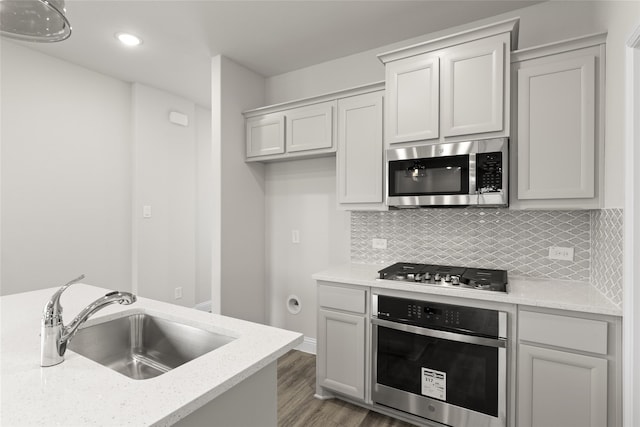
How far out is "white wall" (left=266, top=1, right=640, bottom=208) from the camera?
1.56 meters

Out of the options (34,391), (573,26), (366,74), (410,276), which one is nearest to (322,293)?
(410,276)

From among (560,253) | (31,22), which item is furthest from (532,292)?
(31,22)

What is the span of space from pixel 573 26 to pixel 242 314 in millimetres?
3330

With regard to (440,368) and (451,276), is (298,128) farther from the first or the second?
(440,368)

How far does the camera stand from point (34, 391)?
810mm

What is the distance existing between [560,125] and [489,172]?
16.9 inches

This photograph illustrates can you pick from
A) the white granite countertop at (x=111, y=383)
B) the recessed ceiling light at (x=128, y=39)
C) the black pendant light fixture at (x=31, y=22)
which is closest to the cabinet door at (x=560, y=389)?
the white granite countertop at (x=111, y=383)

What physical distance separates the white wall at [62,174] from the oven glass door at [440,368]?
2887 mm

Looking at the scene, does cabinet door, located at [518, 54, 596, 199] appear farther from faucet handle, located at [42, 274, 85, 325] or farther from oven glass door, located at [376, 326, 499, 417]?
faucet handle, located at [42, 274, 85, 325]

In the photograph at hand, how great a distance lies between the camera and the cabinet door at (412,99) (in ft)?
7.02

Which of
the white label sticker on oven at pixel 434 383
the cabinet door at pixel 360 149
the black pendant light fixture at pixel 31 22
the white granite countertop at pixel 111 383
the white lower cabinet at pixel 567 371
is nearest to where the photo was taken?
A: the white granite countertop at pixel 111 383

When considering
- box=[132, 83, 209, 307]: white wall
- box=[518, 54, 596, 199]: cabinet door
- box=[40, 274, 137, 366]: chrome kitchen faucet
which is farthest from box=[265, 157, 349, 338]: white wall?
box=[40, 274, 137, 366]: chrome kitchen faucet

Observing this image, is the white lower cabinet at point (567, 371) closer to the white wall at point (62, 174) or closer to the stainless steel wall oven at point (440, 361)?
the stainless steel wall oven at point (440, 361)

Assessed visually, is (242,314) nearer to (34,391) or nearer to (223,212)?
(223,212)
